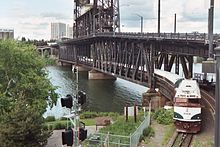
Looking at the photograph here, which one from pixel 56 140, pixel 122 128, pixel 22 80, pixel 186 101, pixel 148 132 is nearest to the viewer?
pixel 122 128

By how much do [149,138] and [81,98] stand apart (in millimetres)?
18251

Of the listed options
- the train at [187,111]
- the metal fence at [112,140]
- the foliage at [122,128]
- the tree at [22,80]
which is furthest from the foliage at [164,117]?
the tree at [22,80]

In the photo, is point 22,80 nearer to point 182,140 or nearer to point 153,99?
point 182,140

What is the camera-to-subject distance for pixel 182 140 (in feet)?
90.9

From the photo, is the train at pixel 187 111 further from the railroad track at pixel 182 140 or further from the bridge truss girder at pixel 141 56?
the bridge truss girder at pixel 141 56

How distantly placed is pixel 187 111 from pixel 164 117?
4491mm

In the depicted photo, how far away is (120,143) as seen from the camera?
24250 mm

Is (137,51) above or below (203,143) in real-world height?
above

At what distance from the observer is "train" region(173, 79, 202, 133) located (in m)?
30.1

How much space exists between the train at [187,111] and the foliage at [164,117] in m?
2.86

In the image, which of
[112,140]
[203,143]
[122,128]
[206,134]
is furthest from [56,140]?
[206,134]

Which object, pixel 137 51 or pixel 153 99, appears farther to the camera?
pixel 137 51

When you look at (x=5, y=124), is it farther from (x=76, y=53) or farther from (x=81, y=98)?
(x=76, y=53)

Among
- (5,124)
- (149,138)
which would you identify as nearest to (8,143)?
(5,124)
